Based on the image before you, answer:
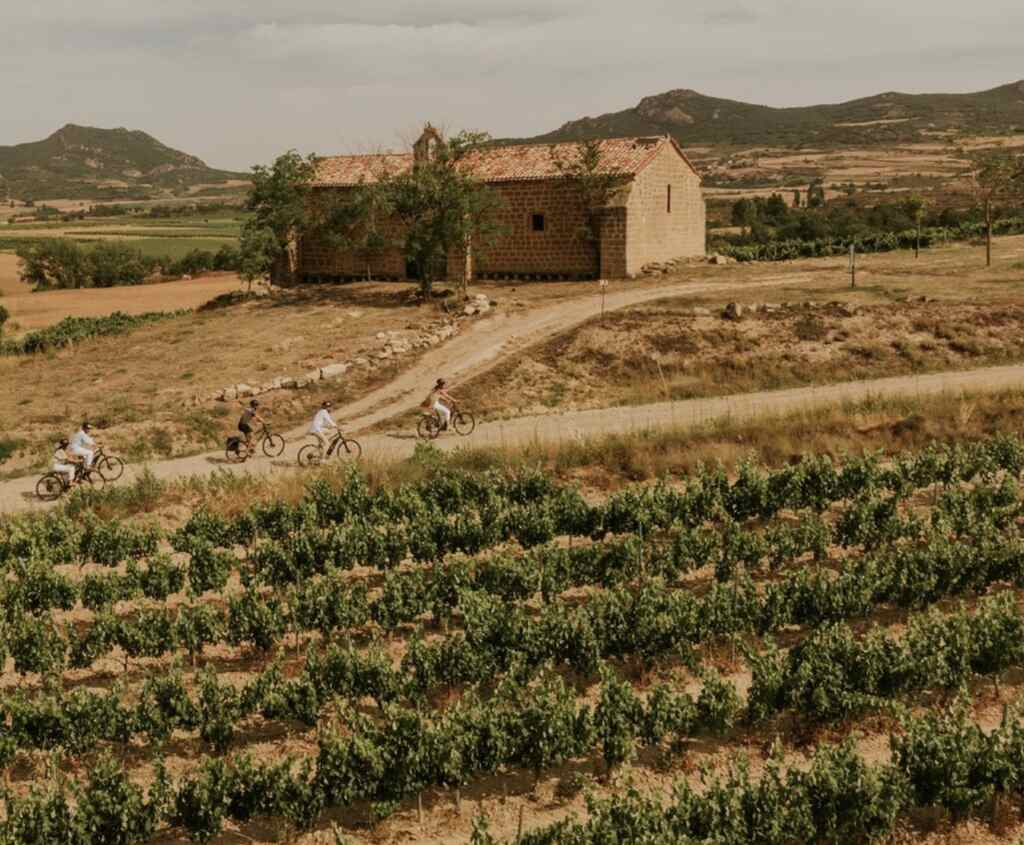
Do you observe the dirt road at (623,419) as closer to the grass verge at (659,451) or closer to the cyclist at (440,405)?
the cyclist at (440,405)

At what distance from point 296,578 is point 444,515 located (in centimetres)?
310

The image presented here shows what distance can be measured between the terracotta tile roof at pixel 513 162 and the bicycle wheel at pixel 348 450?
74.9 ft

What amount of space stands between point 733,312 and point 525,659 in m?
25.3

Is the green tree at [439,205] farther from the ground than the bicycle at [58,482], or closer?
farther from the ground

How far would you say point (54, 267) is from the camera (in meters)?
91.4

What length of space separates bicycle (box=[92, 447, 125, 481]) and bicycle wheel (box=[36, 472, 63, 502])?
0.85 meters

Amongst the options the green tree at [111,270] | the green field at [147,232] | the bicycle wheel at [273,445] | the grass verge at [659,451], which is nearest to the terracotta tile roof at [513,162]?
the bicycle wheel at [273,445]

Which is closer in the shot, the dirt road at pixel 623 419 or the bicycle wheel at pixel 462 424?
the dirt road at pixel 623 419

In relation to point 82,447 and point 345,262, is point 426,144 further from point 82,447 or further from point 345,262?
point 82,447

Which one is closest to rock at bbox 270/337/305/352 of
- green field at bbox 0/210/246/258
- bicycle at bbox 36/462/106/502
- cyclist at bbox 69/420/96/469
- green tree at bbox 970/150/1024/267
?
bicycle at bbox 36/462/106/502

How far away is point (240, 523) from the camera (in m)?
19.8

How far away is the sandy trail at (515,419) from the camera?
25906 millimetres

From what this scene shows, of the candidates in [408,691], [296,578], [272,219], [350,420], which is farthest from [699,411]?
[272,219]

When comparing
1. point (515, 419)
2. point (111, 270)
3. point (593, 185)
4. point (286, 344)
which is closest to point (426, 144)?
point (593, 185)
